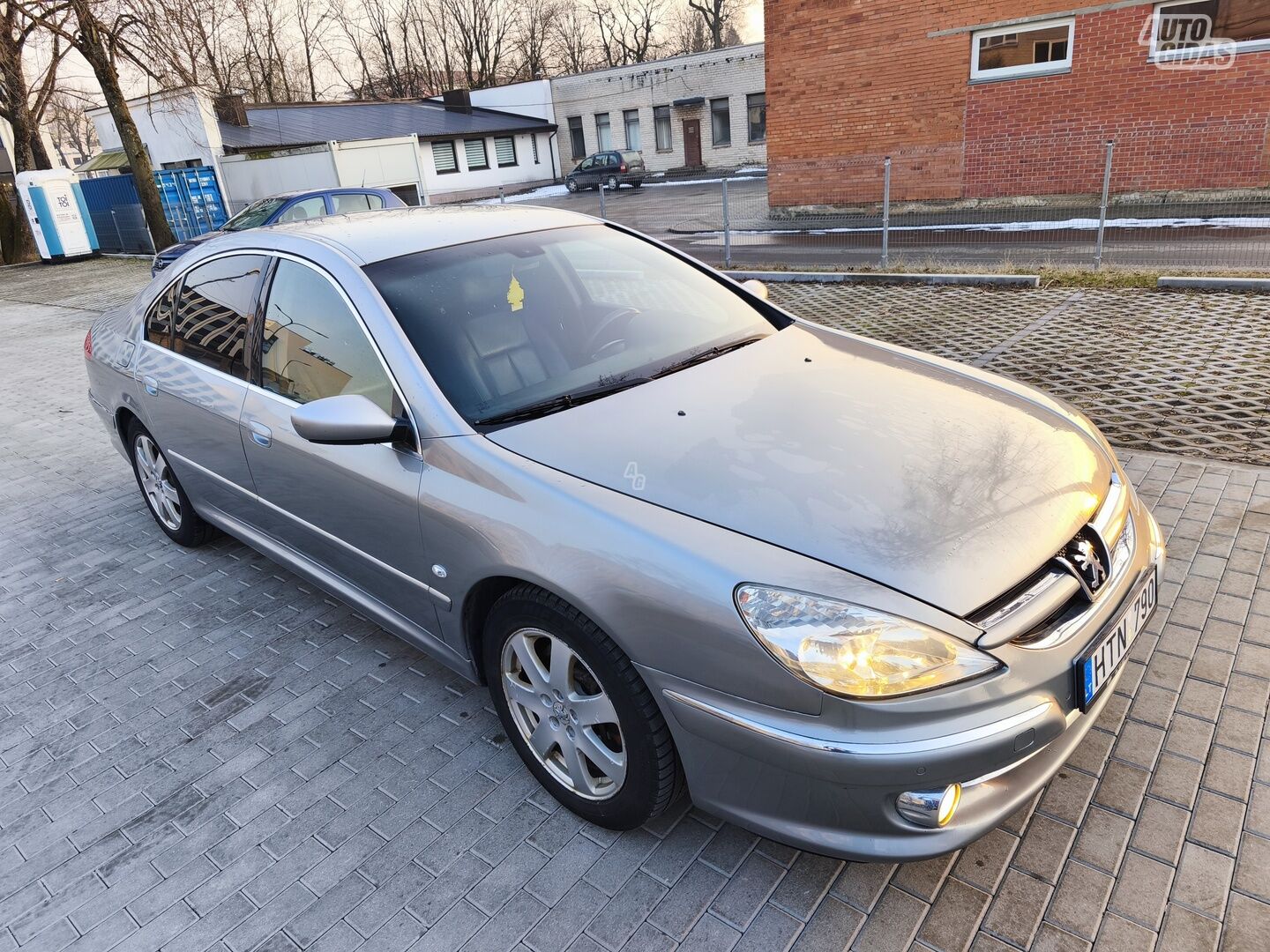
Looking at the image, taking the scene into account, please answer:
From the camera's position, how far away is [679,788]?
2230 millimetres

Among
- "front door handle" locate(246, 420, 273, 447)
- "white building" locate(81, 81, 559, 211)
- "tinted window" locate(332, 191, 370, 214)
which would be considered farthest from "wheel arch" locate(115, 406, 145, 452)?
"white building" locate(81, 81, 559, 211)

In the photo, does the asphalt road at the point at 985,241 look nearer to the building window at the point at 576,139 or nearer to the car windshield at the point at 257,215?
the car windshield at the point at 257,215

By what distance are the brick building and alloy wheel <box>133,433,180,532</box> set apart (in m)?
14.9

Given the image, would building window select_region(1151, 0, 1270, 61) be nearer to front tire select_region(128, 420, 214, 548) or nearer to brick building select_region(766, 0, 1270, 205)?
brick building select_region(766, 0, 1270, 205)

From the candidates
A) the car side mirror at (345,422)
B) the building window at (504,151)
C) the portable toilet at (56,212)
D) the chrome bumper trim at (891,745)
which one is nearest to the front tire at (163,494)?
the car side mirror at (345,422)

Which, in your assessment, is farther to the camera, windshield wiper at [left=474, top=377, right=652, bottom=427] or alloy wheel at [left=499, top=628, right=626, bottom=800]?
windshield wiper at [left=474, top=377, right=652, bottom=427]

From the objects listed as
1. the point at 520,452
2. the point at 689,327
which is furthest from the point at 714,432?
the point at 689,327

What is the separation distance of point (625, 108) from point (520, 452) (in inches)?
1703

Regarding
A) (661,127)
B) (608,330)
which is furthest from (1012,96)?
(661,127)

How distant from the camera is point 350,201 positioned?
12.2m

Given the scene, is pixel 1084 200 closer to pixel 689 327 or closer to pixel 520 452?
pixel 689 327

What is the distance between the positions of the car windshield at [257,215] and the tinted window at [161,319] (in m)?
9.01

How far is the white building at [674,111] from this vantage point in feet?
123

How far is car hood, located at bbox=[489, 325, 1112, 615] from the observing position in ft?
6.54
